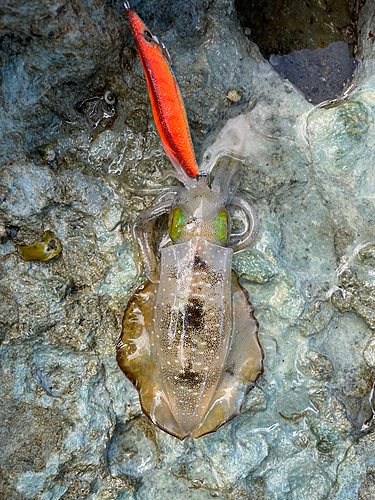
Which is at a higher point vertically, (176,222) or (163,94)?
(163,94)

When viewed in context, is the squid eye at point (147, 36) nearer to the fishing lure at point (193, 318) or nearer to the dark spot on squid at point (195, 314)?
the fishing lure at point (193, 318)

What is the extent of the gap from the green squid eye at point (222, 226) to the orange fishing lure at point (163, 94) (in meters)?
0.51

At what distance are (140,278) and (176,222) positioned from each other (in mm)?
645

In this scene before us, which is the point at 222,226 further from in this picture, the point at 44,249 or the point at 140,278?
the point at 44,249

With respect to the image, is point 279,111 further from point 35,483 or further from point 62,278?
point 35,483

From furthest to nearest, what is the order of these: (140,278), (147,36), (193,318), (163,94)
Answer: (140,278)
(193,318)
(163,94)
(147,36)

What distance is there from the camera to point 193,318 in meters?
3.44

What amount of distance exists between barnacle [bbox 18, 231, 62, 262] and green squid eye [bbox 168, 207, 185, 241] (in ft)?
3.36

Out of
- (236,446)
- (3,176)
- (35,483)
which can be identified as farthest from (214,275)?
(35,483)

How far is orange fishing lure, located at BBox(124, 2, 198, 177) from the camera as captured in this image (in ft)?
10.0

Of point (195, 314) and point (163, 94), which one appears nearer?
point (163, 94)

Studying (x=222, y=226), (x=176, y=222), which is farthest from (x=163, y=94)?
(x=222, y=226)

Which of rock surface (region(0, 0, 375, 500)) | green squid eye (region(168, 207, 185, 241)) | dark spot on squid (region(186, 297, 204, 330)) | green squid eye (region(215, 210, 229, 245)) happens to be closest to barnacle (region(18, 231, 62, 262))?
rock surface (region(0, 0, 375, 500))

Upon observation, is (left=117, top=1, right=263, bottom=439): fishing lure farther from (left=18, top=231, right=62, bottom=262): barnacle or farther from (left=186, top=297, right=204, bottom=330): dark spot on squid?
(left=18, top=231, right=62, bottom=262): barnacle
